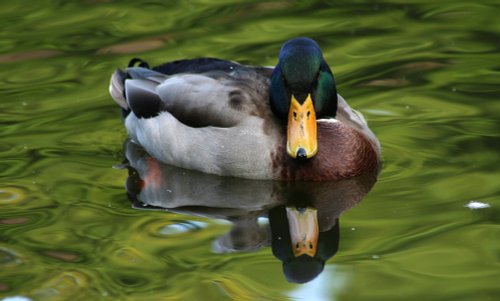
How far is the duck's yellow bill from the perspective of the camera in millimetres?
9797

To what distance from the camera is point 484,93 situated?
37.5 feet

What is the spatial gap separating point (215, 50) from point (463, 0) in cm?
291

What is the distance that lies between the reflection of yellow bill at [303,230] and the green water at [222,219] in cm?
22

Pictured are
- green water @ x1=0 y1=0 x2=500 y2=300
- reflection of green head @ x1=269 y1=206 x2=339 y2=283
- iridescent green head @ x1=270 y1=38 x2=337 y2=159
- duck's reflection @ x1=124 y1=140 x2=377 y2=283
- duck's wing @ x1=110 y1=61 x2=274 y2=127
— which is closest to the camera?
green water @ x1=0 y1=0 x2=500 y2=300

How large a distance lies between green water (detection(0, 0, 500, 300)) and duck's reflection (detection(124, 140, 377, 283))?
112 mm

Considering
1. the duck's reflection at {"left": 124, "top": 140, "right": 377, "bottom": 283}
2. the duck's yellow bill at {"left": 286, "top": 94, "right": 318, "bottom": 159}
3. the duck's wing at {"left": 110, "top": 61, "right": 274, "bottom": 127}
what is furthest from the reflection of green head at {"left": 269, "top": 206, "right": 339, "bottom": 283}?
the duck's wing at {"left": 110, "top": 61, "right": 274, "bottom": 127}

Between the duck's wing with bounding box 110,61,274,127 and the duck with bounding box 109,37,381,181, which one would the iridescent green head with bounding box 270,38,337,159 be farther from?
the duck's wing with bounding box 110,61,274,127

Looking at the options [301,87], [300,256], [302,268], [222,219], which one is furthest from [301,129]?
[302,268]

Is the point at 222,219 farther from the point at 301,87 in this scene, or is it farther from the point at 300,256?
the point at 301,87

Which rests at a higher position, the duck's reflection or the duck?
the duck

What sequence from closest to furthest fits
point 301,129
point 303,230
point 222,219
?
point 303,230 < point 222,219 < point 301,129

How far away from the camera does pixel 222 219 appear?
9.33m

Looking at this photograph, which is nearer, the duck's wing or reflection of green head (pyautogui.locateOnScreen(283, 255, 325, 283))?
reflection of green head (pyautogui.locateOnScreen(283, 255, 325, 283))

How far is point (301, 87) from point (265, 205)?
95 cm
